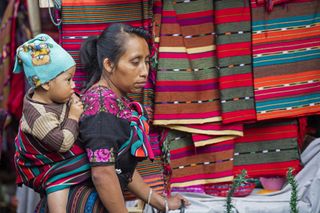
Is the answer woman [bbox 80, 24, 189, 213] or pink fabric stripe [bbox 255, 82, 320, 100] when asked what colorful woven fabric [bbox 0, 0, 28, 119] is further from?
pink fabric stripe [bbox 255, 82, 320, 100]

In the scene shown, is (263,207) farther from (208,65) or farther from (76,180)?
(76,180)

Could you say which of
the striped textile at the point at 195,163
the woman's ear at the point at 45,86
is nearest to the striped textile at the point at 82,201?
the woman's ear at the point at 45,86

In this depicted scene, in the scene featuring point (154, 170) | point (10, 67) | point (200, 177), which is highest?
A: point (10, 67)

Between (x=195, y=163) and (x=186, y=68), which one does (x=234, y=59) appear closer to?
(x=186, y=68)

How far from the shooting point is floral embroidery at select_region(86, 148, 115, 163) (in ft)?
8.64

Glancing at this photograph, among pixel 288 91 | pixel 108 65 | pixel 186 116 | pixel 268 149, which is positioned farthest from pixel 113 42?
pixel 268 149

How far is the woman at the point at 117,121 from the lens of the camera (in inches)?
104

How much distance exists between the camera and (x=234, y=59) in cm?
367

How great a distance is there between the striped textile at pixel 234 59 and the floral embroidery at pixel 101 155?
1218 millimetres

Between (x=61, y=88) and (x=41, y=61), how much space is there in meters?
0.15

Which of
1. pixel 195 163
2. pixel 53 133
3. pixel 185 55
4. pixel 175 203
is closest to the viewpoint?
pixel 53 133

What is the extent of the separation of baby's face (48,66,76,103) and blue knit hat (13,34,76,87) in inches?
0.9

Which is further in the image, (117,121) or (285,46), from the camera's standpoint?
(285,46)

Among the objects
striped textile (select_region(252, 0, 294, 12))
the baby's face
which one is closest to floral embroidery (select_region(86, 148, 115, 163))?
the baby's face
